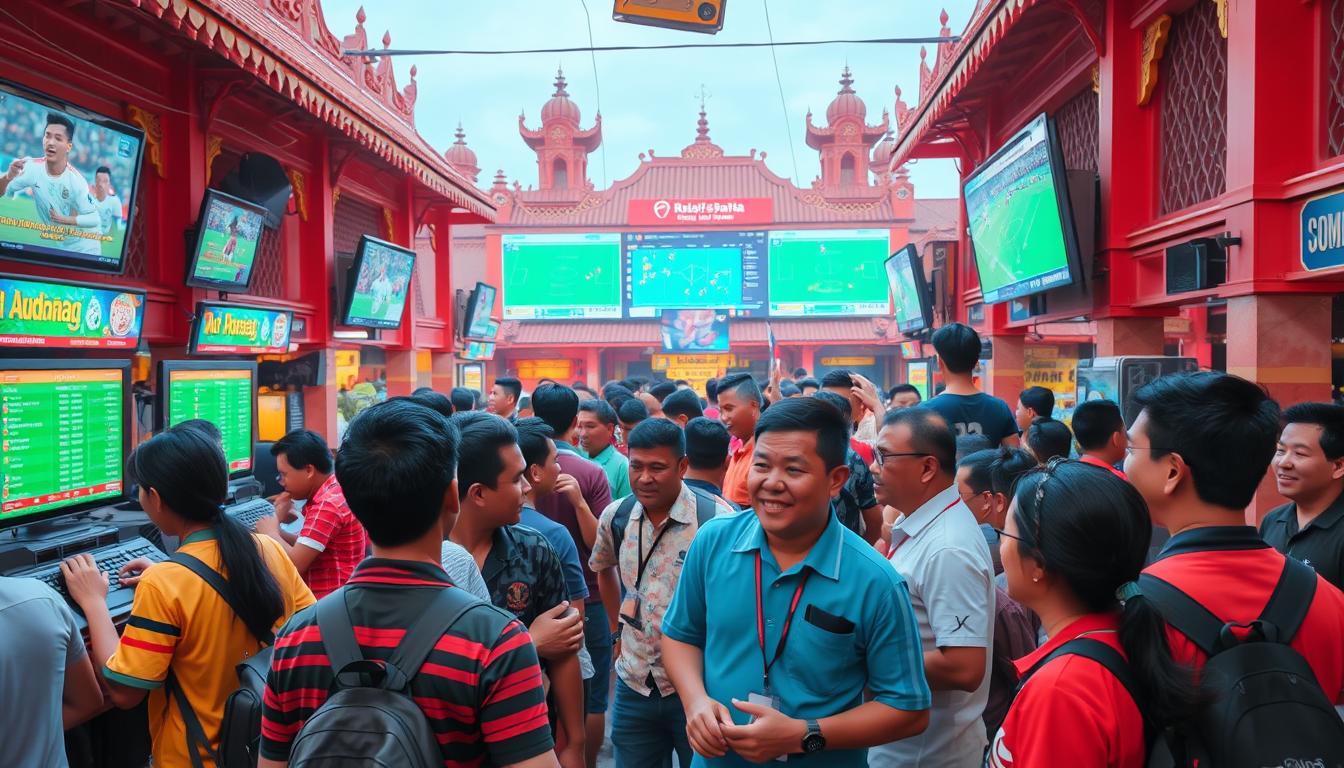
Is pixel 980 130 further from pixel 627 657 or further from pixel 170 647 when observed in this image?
pixel 170 647

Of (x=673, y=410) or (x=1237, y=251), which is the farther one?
(x=673, y=410)

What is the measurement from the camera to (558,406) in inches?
202

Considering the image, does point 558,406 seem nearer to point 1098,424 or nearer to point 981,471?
point 981,471

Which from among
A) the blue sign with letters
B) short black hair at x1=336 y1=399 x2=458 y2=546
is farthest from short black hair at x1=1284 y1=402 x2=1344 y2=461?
short black hair at x1=336 y1=399 x2=458 y2=546

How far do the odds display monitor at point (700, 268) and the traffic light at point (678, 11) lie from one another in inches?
707

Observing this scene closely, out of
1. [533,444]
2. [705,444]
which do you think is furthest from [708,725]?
[705,444]

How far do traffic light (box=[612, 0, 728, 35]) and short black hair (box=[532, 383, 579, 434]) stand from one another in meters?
2.49

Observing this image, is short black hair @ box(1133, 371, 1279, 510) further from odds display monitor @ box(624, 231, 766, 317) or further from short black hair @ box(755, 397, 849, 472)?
odds display monitor @ box(624, 231, 766, 317)

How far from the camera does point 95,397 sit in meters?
4.20

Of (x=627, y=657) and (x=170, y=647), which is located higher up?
(x=170, y=647)

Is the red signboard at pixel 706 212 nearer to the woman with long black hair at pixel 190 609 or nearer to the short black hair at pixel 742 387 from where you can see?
the short black hair at pixel 742 387

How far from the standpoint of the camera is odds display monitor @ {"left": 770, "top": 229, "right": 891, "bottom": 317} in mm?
23848

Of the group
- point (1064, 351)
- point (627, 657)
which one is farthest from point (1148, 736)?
point (1064, 351)

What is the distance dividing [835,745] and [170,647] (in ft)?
5.60
